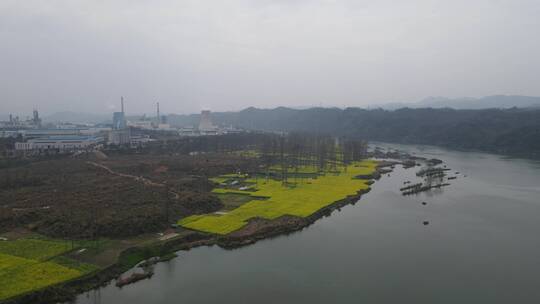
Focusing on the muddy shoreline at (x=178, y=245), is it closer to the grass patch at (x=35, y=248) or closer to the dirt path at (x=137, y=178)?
the grass patch at (x=35, y=248)

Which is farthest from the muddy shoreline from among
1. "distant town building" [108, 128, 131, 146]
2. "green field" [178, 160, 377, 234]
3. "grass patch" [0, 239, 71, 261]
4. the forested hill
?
the forested hill

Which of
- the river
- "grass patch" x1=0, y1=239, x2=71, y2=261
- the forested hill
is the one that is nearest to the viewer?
the river

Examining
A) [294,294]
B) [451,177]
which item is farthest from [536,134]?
[294,294]

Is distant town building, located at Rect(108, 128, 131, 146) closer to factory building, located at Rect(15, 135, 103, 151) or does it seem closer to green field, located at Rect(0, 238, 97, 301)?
factory building, located at Rect(15, 135, 103, 151)

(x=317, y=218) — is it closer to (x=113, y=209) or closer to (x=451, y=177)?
(x=113, y=209)

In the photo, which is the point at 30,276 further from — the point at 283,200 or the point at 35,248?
the point at 283,200
